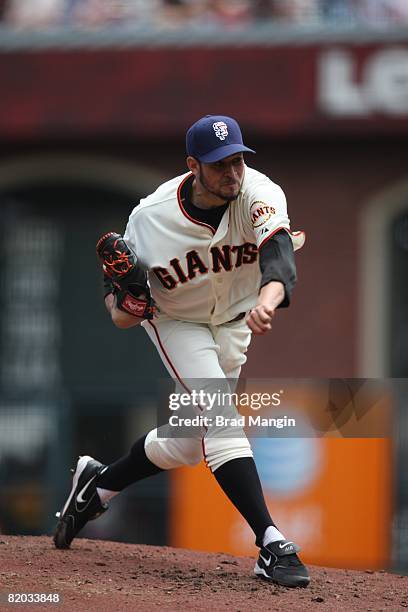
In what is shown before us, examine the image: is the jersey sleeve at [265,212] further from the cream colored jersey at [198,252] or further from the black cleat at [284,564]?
the black cleat at [284,564]

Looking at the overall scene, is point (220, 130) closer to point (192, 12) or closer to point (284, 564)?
point (284, 564)

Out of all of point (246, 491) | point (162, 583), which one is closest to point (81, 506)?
point (162, 583)

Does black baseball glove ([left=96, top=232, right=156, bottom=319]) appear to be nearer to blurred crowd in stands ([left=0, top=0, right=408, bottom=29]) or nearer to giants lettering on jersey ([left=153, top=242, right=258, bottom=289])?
giants lettering on jersey ([left=153, top=242, right=258, bottom=289])

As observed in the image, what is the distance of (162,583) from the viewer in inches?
204

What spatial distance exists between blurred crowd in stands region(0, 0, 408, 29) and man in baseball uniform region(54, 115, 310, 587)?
7370 millimetres

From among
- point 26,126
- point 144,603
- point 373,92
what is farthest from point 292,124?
point 144,603

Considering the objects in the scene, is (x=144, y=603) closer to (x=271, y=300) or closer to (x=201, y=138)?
(x=271, y=300)

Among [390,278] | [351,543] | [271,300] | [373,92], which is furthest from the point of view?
[390,278]

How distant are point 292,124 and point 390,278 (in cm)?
192

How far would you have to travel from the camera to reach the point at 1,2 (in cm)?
1270

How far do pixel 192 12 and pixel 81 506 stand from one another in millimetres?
7843

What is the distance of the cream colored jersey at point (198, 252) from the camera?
17.0 feet

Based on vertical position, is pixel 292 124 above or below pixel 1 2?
below

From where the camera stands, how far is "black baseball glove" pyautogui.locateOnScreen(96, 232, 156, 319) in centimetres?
512
